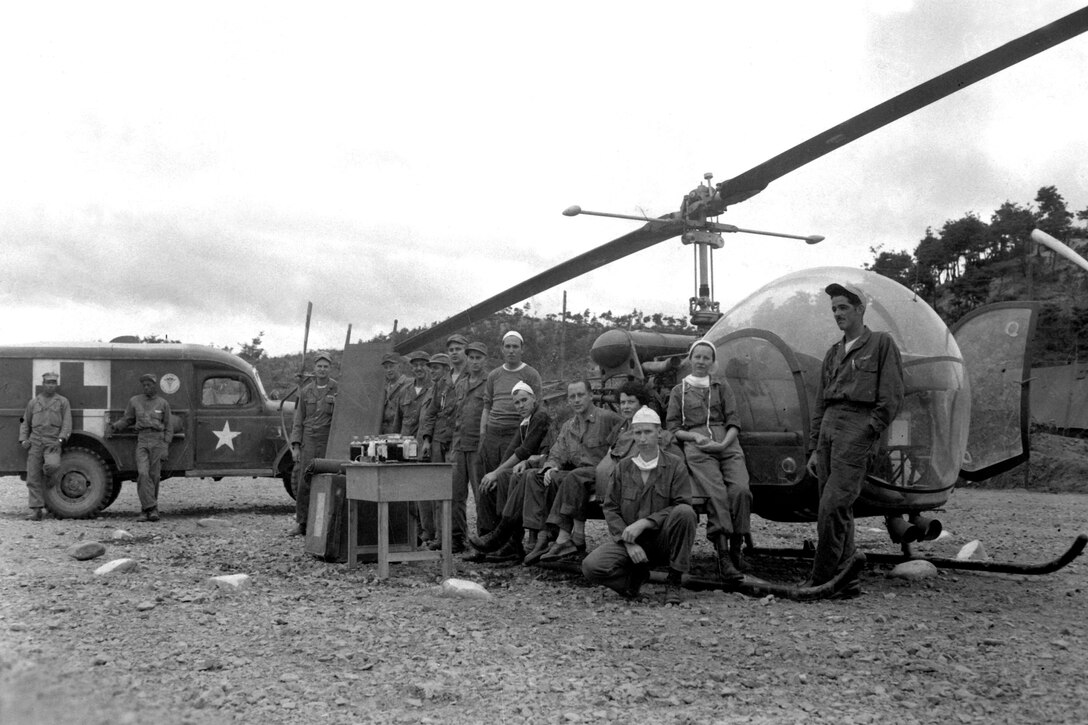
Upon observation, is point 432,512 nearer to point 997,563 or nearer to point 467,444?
point 467,444

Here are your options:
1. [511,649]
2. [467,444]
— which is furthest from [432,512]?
[511,649]

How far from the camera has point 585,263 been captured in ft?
36.9

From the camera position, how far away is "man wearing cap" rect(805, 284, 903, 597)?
20.2 ft

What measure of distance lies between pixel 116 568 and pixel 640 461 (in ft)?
12.5

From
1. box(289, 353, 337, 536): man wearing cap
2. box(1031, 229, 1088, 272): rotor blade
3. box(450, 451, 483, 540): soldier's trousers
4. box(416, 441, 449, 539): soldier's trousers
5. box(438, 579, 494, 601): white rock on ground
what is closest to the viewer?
box(438, 579, 494, 601): white rock on ground

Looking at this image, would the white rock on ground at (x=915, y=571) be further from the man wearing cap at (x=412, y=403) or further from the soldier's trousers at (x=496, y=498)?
the man wearing cap at (x=412, y=403)

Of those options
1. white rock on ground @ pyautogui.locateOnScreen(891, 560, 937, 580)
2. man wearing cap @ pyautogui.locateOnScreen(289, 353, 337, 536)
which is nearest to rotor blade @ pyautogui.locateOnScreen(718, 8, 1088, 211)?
white rock on ground @ pyautogui.locateOnScreen(891, 560, 937, 580)

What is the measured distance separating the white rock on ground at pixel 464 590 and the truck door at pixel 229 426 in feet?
22.2

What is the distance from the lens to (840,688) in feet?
14.1

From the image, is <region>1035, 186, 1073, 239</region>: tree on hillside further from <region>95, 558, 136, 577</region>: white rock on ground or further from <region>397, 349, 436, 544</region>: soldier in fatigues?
<region>95, 558, 136, 577</region>: white rock on ground

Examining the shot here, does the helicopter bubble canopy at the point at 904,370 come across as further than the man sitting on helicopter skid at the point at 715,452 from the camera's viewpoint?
Yes

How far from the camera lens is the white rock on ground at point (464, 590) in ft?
21.0

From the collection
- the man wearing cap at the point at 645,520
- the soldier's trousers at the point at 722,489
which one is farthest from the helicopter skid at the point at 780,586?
the soldier's trousers at the point at 722,489

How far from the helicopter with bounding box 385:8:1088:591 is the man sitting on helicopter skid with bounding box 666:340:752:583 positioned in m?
0.33
